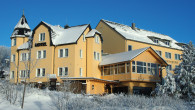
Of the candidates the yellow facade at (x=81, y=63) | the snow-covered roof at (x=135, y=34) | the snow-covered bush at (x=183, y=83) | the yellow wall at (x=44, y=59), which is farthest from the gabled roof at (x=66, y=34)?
the snow-covered bush at (x=183, y=83)

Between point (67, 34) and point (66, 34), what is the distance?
231 mm

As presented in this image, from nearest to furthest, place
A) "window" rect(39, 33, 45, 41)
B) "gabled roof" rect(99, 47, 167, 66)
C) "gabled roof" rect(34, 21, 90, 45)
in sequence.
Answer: "gabled roof" rect(99, 47, 167, 66)
"gabled roof" rect(34, 21, 90, 45)
"window" rect(39, 33, 45, 41)

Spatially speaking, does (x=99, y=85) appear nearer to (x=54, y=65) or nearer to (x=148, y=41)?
(x=54, y=65)

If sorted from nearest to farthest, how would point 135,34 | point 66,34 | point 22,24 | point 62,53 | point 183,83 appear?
point 183,83, point 62,53, point 66,34, point 22,24, point 135,34

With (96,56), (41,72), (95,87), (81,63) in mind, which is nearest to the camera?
(95,87)

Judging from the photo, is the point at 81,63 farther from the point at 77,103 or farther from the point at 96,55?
the point at 77,103

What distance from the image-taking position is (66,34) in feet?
132

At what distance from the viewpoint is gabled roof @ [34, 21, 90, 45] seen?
124 feet

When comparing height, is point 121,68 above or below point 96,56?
below

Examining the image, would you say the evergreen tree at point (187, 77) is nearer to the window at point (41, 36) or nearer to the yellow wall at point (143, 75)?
the yellow wall at point (143, 75)

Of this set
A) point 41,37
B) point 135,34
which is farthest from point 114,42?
point 41,37

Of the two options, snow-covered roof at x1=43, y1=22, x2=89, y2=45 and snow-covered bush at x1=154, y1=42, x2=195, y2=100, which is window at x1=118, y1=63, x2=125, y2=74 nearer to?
→ snow-covered roof at x1=43, y1=22, x2=89, y2=45

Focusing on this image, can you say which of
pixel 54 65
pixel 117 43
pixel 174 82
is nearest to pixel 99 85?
pixel 54 65

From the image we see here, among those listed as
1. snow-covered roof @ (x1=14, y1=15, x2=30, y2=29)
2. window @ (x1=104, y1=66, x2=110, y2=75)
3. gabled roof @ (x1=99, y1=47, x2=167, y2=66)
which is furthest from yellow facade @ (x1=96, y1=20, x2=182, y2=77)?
snow-covered roof @ (x1=14, y1=15, x2=30, y2=29)
